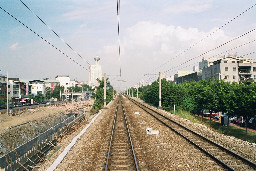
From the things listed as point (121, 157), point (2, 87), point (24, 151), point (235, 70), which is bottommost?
point (121, 157)

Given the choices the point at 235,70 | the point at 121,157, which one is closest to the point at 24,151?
the point at 121,157

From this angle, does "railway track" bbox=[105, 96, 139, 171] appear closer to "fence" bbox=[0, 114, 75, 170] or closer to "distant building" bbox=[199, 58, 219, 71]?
"fence" bbox=[0, 114, 75, 170]

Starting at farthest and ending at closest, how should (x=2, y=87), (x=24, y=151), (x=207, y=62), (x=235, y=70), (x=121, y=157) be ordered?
1. (x=207, y=62)
2. (x=235, y=70)
3. (x=2, y=87)
4. (x=121, y=157)
5. (x=24, y=151)

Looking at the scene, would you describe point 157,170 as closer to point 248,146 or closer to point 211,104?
point 248,146

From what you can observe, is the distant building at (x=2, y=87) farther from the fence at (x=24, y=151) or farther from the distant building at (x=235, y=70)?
the distant building at (x=235, y=70)

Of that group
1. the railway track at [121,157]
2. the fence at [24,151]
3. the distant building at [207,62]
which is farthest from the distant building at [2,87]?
the distant building at [207,62]

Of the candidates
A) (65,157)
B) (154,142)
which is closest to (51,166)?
(65,157)

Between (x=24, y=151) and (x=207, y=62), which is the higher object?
(x=207, y=62)

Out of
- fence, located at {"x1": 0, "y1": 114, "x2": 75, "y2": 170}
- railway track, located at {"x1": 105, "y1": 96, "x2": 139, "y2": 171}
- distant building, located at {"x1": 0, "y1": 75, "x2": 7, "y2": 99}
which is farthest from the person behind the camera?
distant building, located at {"x1": 0, "y1": 75, "x2": 7, "y2": 99}

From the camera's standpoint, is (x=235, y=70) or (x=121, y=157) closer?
(x=121, y=157)

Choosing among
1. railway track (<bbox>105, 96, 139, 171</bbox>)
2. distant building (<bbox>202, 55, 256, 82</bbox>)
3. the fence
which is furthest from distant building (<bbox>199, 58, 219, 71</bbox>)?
the fence

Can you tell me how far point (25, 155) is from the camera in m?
10.8

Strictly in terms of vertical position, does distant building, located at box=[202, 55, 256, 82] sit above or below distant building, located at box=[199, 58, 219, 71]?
below

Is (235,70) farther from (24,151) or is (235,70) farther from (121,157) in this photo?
(24,151)
